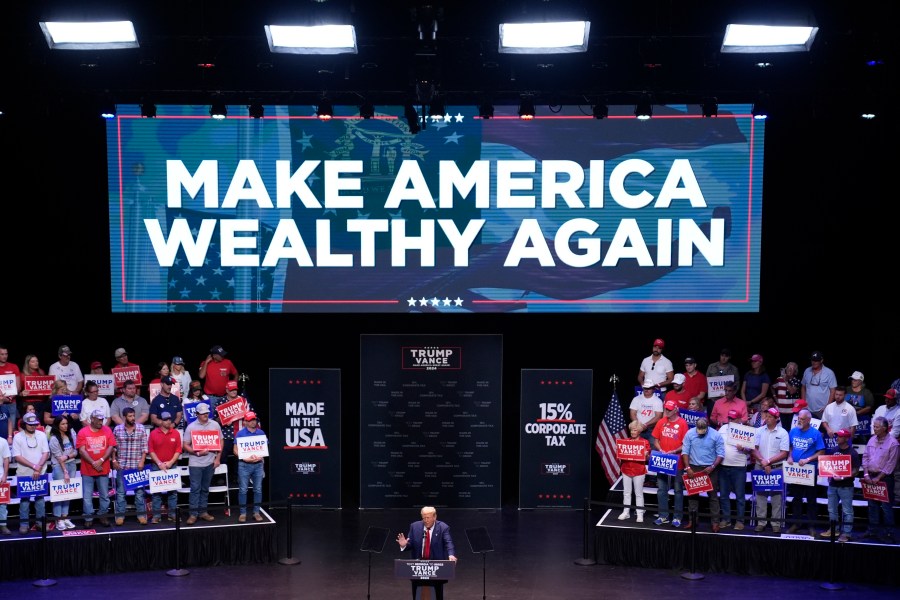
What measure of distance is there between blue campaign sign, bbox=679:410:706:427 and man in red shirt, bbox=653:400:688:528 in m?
0.26

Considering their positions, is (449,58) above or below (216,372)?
above

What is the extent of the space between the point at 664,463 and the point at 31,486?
322 inches

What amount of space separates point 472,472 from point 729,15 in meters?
8.15

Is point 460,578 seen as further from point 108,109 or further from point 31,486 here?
point 108,109

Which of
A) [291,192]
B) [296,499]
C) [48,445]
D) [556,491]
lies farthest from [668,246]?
[48,445]

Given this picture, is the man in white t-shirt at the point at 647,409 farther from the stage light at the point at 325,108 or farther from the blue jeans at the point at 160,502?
the blue jeans at the point at 160,502

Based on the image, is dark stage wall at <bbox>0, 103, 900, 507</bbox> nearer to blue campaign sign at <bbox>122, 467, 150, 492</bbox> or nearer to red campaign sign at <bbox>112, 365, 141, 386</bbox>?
red campaign sign at <bbox>112, 365, 141, 386</bbox>

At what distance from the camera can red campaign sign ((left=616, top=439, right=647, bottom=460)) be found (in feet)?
47.1

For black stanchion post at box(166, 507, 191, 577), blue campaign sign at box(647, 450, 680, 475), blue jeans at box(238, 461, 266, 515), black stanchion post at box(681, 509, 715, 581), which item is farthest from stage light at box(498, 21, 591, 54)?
black stanchion post at box(166, 507, 191, 577)

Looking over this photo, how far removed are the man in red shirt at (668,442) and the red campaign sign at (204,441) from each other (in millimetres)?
5930

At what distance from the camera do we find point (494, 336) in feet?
54.4

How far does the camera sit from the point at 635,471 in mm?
14578

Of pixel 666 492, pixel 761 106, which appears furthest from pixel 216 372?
pixel 761 106

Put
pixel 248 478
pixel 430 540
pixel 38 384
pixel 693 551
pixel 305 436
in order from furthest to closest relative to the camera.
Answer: pixel 305 436 → pixel 38 384 → pixel 248 478 → pixel 693 551 → pixel 430 540
